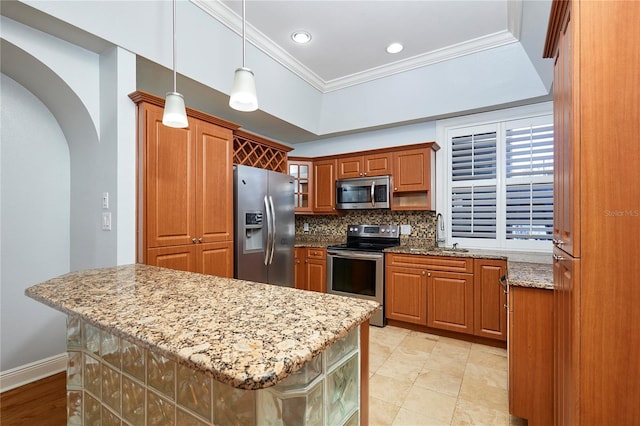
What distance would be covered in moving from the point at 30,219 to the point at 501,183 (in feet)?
14.8

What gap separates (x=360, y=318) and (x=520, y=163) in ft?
11.0

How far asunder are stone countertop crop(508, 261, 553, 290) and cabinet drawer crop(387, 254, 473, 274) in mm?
670

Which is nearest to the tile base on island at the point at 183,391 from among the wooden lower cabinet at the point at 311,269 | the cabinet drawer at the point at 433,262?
the cabinet drawer at the point at 433,262

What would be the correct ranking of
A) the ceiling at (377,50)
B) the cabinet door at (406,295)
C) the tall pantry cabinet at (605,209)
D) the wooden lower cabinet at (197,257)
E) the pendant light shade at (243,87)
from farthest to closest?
the cabinet door at (406,295)
the ceiling at (377,50)
the wooden lower cabinet at (197,257)
the pendant light shade at (243,87)
the tall pantry cabinet at (605,209)

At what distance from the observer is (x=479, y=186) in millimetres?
3520

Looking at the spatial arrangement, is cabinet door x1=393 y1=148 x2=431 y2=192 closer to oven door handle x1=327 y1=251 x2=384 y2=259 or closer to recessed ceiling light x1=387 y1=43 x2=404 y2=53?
oven door handle x1=327 y1=251 x2=384 y2=259

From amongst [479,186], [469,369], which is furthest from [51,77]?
[479,186]

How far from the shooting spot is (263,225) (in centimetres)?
314

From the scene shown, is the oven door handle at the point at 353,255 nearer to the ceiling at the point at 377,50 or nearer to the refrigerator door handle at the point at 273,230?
the refrigerator door handle at the point at 273,230

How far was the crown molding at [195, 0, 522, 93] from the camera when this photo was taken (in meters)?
2.56

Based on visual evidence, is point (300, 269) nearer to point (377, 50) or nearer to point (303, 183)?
point (303, 183)

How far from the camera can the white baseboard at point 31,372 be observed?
7.11 feet

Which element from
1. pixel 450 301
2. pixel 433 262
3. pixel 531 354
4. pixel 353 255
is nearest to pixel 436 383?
pixel 531 354

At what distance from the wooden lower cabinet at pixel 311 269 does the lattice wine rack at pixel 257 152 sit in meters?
1.15
